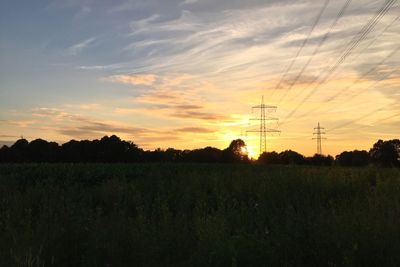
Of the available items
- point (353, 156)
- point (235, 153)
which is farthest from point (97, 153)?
point (353, 156)

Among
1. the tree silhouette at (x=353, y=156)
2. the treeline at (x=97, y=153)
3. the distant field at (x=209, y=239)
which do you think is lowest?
the distant field at (x=209, y=239)

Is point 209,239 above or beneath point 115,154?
beneath

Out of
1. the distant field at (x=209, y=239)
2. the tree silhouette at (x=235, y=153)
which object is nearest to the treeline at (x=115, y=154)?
the tree silhouette at (x=235, y=153)

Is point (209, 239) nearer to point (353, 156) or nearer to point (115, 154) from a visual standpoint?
point (115, 154)

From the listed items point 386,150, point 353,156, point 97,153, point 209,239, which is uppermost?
point 386,150

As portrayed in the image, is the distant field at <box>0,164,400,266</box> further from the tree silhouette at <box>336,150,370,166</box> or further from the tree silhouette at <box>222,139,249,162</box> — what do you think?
the tree silhouette at <box>336,150,370,166</box>

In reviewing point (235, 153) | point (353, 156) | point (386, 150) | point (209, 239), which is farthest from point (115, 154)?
point (209, 239)

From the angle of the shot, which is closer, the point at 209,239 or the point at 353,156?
the point at 209,239

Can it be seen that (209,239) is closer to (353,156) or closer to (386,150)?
(353,156)

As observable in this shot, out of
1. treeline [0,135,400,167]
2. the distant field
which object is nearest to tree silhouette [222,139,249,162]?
treeline [0,135,400,167]

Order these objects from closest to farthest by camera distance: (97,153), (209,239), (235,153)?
(209,239) → (97,153) → (235,153)

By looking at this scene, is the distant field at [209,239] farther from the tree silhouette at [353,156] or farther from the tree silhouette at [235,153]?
the tree silhouette at [353,156]

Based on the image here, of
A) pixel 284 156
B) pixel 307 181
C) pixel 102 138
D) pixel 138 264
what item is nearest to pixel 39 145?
pixel 102 138

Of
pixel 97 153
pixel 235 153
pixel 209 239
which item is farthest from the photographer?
pixel 235 153
